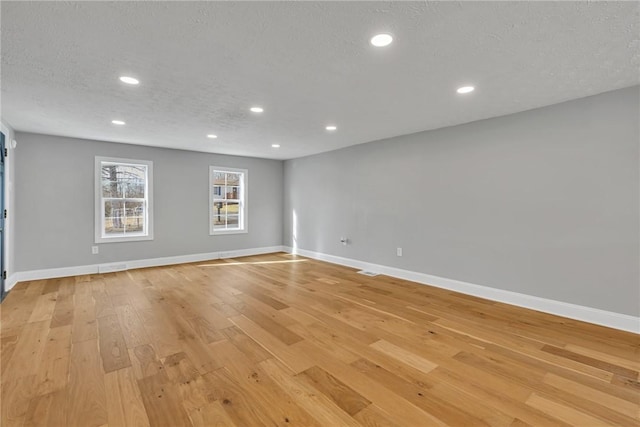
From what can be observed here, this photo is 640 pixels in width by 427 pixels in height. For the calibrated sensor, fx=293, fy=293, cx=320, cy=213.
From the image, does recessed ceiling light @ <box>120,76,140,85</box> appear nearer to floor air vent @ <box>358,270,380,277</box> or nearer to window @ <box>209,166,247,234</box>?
window @ <box>209,166,247,234</box>

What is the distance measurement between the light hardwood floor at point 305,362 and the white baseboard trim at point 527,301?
0.16 meters

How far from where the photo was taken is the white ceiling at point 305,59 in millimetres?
1709

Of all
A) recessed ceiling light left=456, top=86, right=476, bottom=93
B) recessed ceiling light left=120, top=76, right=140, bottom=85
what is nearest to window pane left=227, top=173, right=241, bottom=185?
recessed ceiling light left=120, top=76, right=140, bottom=85

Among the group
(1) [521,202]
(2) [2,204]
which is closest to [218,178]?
(2) [2,204]

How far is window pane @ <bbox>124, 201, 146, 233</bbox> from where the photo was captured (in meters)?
5.55

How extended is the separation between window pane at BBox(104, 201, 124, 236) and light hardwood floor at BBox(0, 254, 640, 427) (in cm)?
167

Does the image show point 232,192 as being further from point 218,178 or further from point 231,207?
point 218,178

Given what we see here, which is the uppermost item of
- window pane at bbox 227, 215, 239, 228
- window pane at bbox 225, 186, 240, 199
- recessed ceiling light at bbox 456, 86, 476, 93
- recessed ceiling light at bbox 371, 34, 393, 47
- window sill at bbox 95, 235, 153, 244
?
recessed ceiling light at bbox 456, 86, 476, 93

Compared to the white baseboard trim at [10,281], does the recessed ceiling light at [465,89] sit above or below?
above

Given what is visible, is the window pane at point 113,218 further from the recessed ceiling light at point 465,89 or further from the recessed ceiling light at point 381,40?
the recessed ceiling light at point 465,89

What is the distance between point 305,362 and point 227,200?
517cm

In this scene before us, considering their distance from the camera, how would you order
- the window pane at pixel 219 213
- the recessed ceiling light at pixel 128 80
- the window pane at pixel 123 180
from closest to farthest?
1. the recessed ceiling light at pixel 128 80
2. the window pane at pixel 123 180
3. the window pane at pixel 219 213

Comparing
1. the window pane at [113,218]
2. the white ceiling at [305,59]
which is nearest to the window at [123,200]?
the window pane at [113,218]

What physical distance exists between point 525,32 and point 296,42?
4.92 ft
